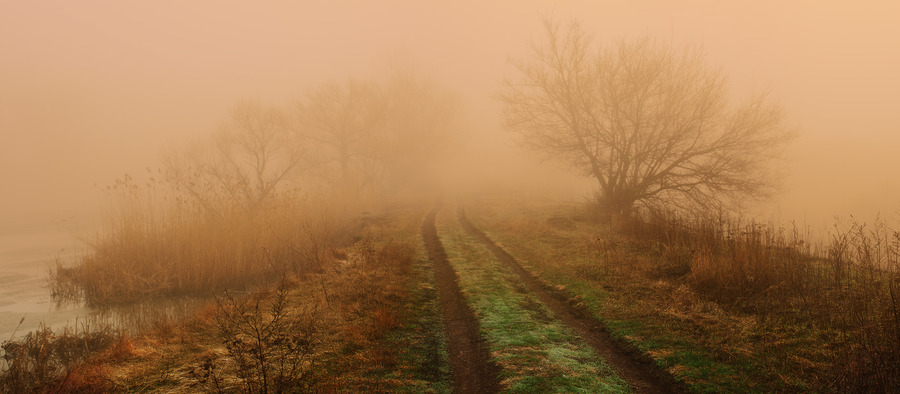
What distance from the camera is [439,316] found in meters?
8.07

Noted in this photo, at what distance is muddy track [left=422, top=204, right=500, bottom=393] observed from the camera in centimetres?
546

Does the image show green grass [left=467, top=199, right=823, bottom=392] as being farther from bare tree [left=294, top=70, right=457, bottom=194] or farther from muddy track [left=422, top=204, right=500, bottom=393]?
bare tree [left=294, top=70, right=457, bottom=194]

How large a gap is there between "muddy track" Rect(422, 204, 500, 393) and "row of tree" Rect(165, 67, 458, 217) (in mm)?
17070

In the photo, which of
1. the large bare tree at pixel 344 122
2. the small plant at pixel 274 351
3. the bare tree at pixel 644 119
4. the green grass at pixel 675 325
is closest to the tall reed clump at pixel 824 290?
the green grass at pixel 675 325

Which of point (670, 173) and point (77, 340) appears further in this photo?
point (670, 173)

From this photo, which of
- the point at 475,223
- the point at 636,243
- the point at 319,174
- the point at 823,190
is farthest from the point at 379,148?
the point at 823,190

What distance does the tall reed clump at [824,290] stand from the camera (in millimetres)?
4461

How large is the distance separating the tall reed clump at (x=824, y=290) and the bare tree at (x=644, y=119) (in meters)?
7.20

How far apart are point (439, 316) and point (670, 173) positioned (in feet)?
47.1

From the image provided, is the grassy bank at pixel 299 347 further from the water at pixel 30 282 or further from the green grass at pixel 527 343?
the water at pixel 30 282

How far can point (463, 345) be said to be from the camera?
6.70 metres

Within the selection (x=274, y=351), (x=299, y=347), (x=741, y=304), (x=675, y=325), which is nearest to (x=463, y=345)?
(x=299, y=347)

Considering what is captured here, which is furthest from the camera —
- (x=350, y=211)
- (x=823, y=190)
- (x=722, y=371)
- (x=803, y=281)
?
(x=823, y=190)

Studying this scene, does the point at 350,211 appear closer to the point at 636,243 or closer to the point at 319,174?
the point at 319,174
